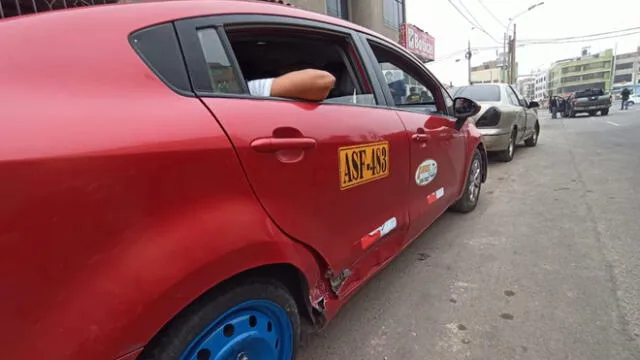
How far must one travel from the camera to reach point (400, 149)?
2.21 m

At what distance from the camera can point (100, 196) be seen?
941 millimetres

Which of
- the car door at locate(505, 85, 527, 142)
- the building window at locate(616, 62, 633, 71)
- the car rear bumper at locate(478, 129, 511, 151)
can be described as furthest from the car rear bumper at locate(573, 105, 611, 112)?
the building window at locate(616, 62, 633, 71)

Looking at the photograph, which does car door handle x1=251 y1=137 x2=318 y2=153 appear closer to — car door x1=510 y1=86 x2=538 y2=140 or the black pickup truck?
car door x1=510 y1=86 x2=538 y2=140

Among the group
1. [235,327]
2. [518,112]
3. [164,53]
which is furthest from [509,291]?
[518,112]

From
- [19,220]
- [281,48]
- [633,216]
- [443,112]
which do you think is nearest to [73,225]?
[19,220]

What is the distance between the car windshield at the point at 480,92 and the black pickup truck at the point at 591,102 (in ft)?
57.0

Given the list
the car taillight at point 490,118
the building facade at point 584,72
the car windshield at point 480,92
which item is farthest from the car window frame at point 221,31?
the building facade at point 584,72

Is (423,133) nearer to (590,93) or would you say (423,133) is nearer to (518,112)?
(518,112)

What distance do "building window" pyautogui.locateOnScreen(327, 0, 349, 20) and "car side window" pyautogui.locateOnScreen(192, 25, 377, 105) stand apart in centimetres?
1267

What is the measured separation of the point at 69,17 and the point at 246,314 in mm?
1104

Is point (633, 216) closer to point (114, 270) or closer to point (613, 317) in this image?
point (613, 317)

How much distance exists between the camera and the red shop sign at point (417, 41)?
18033mm

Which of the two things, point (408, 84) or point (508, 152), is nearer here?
point (408, 84)

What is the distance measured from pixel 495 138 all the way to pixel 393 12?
16059 mm
